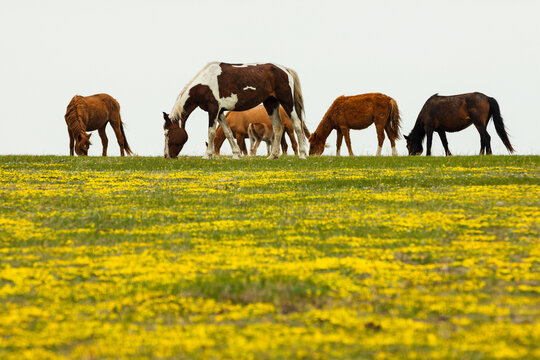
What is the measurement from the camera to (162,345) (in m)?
4.52

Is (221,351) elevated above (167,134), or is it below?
below

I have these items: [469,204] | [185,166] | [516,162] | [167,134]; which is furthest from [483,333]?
[167,134]

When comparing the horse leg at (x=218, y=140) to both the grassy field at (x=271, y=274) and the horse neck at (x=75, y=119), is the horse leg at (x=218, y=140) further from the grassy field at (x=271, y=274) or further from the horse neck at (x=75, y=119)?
the grassy field at (x=271, y=274)

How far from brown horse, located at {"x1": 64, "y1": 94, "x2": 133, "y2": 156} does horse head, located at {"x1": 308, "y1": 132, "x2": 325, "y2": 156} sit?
967cm

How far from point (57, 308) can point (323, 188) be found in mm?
9146

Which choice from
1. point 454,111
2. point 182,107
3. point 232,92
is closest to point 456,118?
point 454,111

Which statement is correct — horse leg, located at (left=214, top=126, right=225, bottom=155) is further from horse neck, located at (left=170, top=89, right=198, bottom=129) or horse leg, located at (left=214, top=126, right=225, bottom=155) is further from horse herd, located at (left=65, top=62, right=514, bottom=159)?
horse neck, located at (left=170, top=89, right=198, bottom=129)

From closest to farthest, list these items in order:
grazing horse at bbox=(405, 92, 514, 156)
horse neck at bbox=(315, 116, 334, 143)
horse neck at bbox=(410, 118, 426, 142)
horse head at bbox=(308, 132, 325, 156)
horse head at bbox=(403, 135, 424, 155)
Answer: grazing horse at bbox=(405, 92, 514, 156) → horse neck at bbox=(410, 118, 426, 142) → horse head at bbox=(403, 135, 424, 155) → horse neck at bbox=(315, 116, 334, 143) → horse head at bbox=(308, 132, 325, 156)

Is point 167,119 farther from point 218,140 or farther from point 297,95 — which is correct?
point 218,140

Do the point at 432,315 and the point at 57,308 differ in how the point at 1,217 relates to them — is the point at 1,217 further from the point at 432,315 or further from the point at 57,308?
the point at 432,315

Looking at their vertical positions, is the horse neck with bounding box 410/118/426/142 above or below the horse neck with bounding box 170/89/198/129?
below

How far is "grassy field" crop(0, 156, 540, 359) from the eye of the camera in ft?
15.1

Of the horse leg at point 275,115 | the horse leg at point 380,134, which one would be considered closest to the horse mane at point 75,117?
the horse leg at point 275,115

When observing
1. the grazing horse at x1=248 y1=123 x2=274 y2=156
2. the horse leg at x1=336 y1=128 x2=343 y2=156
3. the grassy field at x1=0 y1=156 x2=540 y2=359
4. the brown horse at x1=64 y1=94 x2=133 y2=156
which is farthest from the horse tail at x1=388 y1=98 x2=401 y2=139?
the grassy field at x1=0 y1=156 x2=540 y2=359
